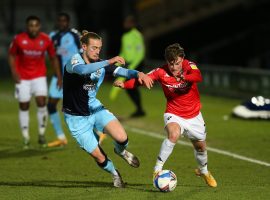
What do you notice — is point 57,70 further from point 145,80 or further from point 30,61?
point 145,80

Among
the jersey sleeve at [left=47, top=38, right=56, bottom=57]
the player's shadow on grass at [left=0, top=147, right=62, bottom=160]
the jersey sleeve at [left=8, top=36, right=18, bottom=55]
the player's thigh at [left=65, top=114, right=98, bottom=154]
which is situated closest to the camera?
the player's thigh at [left=65, top=114, right=98, bottom=154]

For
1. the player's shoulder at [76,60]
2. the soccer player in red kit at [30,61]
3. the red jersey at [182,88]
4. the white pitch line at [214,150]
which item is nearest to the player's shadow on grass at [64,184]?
the red jersey at [182,88]

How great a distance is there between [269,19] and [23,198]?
25.6 metres

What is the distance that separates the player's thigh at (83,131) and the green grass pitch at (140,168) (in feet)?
1.80

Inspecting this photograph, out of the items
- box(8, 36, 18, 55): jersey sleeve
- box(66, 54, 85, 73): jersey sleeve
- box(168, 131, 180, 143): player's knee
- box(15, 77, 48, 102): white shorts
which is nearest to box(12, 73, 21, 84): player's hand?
box(15, 77, 48, 102): white shorts

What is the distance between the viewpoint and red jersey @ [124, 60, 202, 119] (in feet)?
38.1

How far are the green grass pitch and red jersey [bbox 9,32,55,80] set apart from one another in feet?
4.45

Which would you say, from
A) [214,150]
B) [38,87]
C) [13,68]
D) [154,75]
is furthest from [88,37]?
[214,150]

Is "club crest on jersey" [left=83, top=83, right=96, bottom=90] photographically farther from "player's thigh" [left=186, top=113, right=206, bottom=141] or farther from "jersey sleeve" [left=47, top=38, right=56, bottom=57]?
"jersey sleeve" [left=47, top=38, right=56, bottom=57]

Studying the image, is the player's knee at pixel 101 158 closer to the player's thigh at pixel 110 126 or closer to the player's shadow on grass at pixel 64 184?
the player's thigh at pixel 110 126

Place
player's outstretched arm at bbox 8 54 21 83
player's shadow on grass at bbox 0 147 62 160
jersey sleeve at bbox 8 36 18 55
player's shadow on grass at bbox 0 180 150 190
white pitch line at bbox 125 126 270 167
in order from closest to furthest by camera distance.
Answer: player's shadow on grass at bbox 0 180 150 190 < white pitch line at bbox 125 126 270 167 < player's shadow on grass at bbox 0 147 62 160 < player's outstretched arm at bbox 8 54 21 83 < jersey sleeve at bbox 8 36 18 55

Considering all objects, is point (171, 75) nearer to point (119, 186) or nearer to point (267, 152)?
point (119, 186)

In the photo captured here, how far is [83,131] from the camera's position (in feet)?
38.1

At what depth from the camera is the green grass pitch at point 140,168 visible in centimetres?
1118
